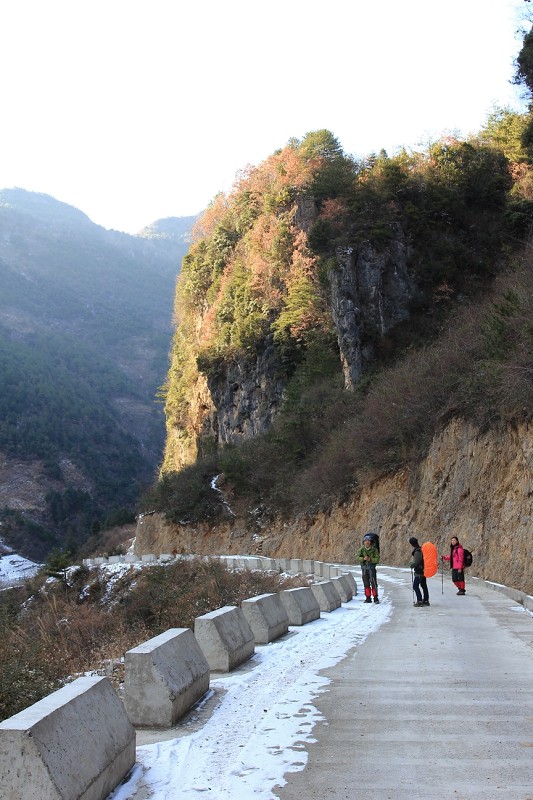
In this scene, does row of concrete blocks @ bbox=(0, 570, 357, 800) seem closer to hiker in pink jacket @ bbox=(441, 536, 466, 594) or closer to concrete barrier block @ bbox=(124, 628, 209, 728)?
concrete barrier block @ bbox=(124, 628, 209, 728)

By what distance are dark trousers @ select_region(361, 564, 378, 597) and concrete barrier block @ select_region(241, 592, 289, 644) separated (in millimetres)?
6497

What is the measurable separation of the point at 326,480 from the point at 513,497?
59.5 feet

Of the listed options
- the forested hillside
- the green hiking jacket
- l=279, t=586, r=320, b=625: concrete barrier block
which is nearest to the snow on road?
l=279, t=586, r=320, b=625: concrete barrier block

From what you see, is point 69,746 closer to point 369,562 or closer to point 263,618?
point 263,618

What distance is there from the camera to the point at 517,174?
1954 inches

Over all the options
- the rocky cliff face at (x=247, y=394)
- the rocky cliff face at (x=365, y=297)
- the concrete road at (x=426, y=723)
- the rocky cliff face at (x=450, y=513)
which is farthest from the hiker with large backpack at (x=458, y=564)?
the rocky cliff face at (x=247, y=394)

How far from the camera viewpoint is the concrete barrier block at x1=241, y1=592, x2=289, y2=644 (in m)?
11.3

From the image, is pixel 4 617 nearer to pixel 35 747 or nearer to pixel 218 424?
pixel 35 747

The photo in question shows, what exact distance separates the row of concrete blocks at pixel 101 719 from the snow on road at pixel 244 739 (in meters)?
0.20

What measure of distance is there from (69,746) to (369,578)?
1421cm

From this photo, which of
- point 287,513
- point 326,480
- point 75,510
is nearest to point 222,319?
point 287,513

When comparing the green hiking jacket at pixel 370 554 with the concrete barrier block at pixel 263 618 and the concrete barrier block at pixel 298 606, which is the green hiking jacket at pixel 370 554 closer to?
the concrete barrier block at pixel 298 606

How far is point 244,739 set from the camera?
645cm

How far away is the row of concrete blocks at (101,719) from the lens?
429cm
